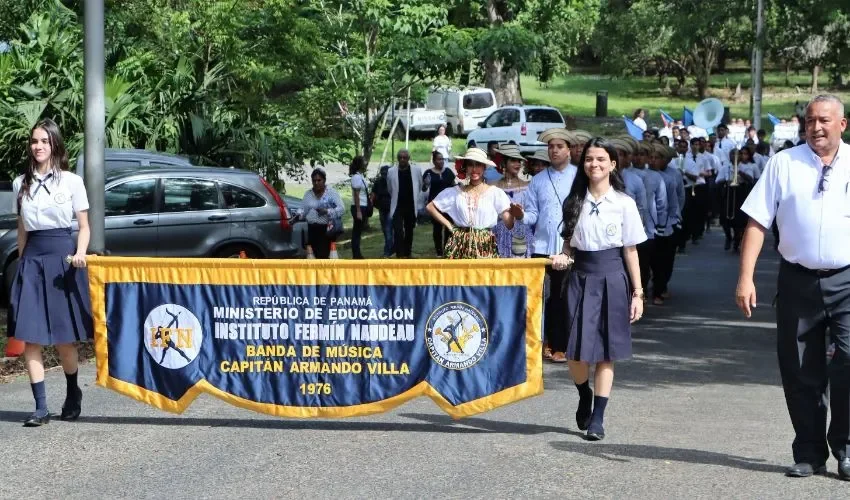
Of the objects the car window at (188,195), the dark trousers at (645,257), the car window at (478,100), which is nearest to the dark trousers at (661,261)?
the dark trousers at (645,257)

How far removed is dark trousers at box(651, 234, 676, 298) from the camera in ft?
55.1

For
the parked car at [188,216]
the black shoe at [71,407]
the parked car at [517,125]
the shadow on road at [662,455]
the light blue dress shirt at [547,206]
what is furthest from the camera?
the parked car at [517,125]

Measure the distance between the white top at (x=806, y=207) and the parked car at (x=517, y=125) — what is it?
1264 inches

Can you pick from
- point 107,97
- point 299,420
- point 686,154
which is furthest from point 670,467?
point 686,154

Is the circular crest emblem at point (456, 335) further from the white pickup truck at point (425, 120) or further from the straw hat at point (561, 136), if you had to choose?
the white pickup truck at point (425, 120)

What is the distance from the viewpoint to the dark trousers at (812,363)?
7.06m

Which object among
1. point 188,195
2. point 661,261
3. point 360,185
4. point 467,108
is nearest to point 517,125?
point 467,108

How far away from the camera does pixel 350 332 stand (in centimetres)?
840

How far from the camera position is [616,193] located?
8297mm

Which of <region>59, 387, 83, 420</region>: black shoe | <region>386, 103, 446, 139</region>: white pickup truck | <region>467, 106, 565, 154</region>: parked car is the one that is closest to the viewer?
<region>59, 387, 83, 420</region>: black shoe

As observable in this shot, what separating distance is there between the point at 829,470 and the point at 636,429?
1.55 meters

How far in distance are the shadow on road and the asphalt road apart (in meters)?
0.01

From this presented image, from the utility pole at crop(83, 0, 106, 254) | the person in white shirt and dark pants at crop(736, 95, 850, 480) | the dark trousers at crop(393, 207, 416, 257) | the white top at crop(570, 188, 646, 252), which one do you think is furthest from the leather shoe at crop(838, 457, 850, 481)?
the dark trousers at crop(393, 207, 416, 257)

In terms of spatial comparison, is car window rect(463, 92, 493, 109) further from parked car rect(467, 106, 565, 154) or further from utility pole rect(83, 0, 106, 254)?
utility pole rect(83, 0, 106, 254)
